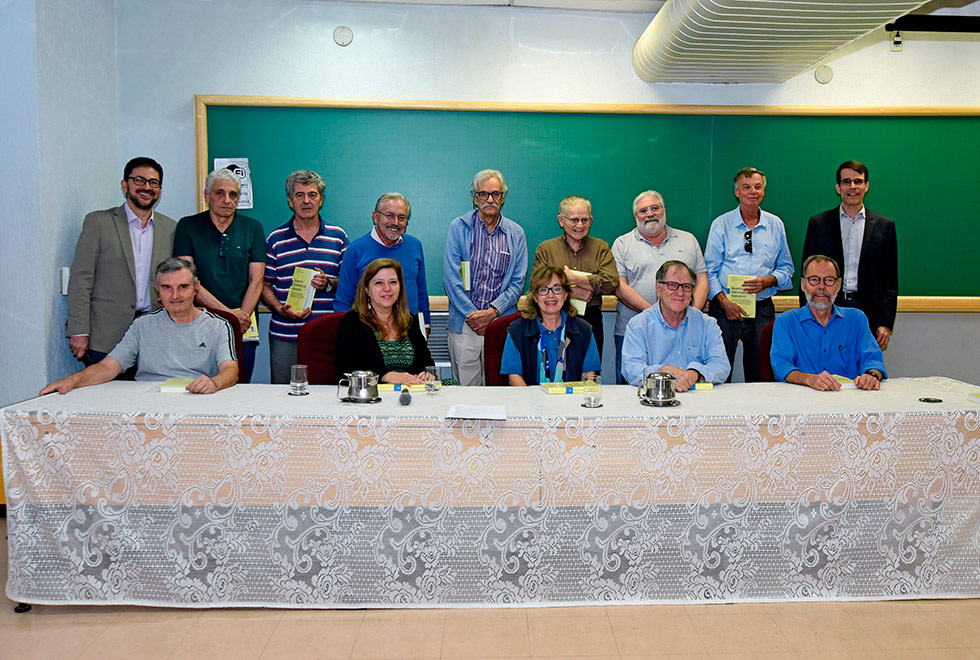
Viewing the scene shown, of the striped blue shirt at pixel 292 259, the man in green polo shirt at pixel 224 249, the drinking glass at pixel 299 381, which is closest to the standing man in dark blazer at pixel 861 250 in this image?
the striped blue shirt at pixel 292 259

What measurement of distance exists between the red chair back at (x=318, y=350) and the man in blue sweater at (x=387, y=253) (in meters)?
0.42

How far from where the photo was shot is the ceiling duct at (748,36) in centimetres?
343

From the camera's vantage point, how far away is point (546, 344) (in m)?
3.25

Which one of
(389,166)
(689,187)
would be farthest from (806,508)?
(389,166)

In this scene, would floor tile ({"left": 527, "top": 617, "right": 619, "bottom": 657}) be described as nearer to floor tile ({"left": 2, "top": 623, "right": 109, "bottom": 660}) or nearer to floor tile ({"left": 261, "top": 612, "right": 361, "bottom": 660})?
floor tile ({"left": 261, "top": 612, "right": 361, "bottom": 660})

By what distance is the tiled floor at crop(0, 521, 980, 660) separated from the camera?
7.17ft

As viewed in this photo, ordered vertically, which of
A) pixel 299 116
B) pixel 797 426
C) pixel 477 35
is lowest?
pixel 797 426

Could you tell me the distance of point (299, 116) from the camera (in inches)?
180

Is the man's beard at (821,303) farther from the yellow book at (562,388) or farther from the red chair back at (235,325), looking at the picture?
the red chair back at (235,325)

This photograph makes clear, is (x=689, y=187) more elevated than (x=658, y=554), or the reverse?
Result: (x=689, y=187)

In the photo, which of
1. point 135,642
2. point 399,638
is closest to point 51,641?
point 135,642

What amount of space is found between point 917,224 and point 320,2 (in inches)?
164

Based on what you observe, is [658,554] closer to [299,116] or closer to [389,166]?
[389,166]

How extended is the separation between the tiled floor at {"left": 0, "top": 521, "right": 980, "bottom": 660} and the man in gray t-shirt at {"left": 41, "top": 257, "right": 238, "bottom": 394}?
96cm
